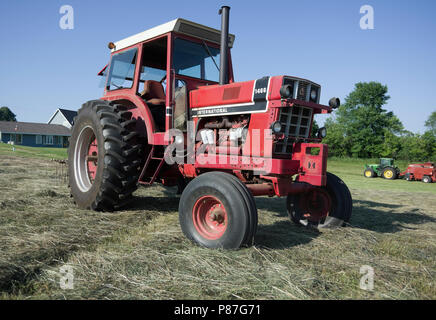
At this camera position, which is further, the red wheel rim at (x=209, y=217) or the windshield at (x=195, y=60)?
the windshield at (x=195, y=60)

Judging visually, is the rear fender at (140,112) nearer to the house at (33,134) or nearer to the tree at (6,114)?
the house at (33,134)

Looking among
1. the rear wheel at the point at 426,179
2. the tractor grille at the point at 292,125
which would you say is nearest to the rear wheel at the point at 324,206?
the tractor grille at the point at 292,125

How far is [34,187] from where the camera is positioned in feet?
23.0

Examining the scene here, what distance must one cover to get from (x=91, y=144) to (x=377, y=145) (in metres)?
49.2

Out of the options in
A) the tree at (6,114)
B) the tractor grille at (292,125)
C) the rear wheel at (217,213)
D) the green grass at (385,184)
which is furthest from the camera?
the tree at (6,114)

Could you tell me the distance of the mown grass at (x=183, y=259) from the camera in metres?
2.57

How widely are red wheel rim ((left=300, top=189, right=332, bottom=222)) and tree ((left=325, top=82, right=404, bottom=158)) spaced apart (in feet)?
146

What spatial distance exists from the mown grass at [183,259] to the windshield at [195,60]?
2.38 metres

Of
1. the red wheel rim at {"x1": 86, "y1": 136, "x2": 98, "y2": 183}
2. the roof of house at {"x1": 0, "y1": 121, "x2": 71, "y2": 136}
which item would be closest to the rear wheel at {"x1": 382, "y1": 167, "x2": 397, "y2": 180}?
the red wheel rim at {"x1": 86, "y1": 136, "x2": 98, "y2": 183}

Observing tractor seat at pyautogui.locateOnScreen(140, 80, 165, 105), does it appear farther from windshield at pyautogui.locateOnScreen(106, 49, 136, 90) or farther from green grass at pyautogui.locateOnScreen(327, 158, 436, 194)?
green grass at pyautogui.locateOnScreen(327, 158, 436, 194)

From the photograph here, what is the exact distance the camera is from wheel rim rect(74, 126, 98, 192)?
18.8 feet

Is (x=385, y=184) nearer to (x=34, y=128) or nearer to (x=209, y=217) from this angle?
(x=209, y=217)

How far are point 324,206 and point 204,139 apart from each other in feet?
6.96
